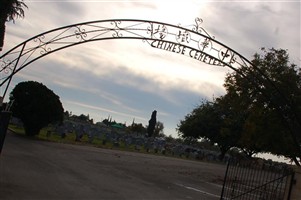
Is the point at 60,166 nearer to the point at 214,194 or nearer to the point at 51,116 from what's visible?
the point at 214,194

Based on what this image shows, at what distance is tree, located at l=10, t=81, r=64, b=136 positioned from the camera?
25.7 metres

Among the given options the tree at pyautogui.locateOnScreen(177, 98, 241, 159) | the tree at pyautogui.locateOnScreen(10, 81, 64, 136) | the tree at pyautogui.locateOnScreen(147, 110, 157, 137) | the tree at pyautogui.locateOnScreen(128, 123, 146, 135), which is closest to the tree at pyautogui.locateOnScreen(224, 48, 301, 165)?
the tree at pyautogui.locateOnScreen(10, 81, 64, 136)

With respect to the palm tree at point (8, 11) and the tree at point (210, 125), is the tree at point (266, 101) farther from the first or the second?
the tree at point (210, 125)

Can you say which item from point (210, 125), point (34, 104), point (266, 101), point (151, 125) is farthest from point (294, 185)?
point (151, 125)

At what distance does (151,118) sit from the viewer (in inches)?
2628

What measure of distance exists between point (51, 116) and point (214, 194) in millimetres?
12466

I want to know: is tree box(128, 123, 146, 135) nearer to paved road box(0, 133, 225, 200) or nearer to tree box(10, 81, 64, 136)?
tree box(10, 81, 64, 136)

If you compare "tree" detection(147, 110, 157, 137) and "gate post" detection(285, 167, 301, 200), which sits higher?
"tree" detection(147, 110, 157, 137)

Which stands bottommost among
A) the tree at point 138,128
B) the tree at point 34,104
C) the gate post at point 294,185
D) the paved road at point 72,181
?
the paved road at point 72,181

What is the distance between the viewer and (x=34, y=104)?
83.9ft

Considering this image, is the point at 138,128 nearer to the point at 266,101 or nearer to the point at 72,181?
the point at 266,101

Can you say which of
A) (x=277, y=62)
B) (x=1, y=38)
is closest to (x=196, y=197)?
(x=1, y=38)

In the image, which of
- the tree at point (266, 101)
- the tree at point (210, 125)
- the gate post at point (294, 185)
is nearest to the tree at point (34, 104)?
the tree at point (266, 101)

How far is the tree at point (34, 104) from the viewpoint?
1012 inches
